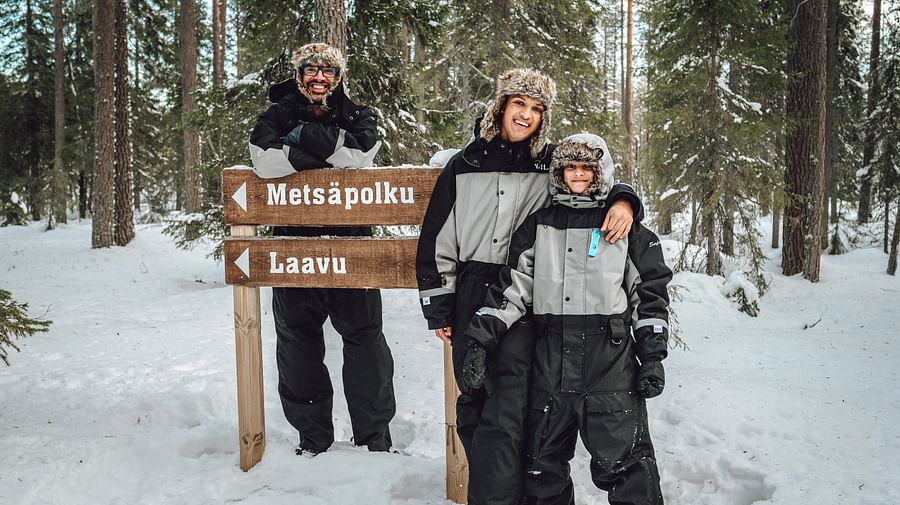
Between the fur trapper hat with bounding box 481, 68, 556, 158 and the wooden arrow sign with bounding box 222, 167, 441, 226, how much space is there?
1.86 ft

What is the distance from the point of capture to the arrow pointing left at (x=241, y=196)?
3664 millimetres

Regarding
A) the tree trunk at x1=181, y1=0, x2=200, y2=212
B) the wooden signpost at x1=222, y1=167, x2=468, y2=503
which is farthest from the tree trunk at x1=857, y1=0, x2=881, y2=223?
the wooden signpost at x1=222, y1=167, x2=468, y2=503

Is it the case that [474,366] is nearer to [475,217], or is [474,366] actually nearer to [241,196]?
[475,217]

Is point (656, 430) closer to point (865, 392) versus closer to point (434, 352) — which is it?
point (865, 392)

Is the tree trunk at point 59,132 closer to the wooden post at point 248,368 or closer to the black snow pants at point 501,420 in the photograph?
the wooden post at point 248,368

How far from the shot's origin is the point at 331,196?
3.59 metres

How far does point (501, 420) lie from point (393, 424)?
8.21 feet

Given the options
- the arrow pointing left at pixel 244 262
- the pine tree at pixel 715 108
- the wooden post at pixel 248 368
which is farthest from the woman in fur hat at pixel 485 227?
the pine tree at pixel 715 108

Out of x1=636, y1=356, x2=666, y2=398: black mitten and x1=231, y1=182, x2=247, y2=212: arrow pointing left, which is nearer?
x1=636, y1=356, x2=666, y2=398: black mitten

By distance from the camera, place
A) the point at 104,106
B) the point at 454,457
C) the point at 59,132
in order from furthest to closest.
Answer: the point at 59,132, the point at 104,106, the point at 454,457

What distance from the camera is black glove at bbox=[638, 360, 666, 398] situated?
103 inches

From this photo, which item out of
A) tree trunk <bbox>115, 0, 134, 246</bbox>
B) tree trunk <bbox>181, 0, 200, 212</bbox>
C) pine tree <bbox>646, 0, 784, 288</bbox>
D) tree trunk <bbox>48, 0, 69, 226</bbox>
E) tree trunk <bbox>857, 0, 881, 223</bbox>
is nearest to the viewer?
pine tree <bbox>646, 0, 784, 288</bbox>

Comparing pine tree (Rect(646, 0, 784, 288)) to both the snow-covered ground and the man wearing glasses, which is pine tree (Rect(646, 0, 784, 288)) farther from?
the man wearing glasses

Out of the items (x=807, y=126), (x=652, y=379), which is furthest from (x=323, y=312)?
(x=807, y=126)
